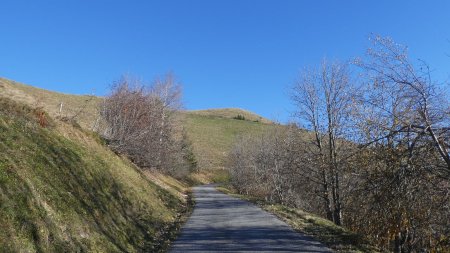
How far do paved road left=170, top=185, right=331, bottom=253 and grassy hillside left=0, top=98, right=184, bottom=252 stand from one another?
980 mm

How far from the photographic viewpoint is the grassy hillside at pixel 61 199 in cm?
722

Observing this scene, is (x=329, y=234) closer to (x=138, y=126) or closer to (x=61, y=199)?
(x=61, y=199)

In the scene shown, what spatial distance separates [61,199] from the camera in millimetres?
9305

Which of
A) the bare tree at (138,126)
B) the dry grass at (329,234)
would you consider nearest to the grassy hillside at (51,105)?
the bare tree at (138,126)

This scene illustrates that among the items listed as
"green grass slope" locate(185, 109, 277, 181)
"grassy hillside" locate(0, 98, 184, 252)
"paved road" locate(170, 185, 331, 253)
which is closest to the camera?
"grassy hillside" locate(0, 98, 184, 252)

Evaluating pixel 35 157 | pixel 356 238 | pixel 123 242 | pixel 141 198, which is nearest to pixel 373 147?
pixel 356 238

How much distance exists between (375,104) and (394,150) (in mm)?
1167

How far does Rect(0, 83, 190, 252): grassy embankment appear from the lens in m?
7.23

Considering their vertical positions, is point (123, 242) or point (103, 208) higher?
point (103, 208)

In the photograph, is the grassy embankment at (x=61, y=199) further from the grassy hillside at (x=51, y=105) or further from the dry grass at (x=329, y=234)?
the dry grass at (x=329, y=234)

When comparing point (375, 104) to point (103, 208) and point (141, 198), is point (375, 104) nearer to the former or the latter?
point (103, 208)

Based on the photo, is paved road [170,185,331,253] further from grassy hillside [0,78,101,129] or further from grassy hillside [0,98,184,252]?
grassy hillside [0,78,101,129]

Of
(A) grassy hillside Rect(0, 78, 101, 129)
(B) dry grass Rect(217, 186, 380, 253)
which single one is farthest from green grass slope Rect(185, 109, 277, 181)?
(B) dry grass Rect(217, 186, 380, 253)

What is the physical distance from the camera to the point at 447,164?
8125 millimetres
